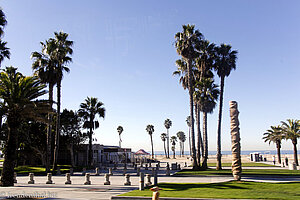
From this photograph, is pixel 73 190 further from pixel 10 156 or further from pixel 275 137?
pixel 275 137

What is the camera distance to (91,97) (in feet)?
157

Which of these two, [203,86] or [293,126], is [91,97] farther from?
[293,126]

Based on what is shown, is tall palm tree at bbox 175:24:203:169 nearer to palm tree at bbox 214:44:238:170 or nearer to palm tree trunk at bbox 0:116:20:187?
palm tree at bbox 214:44:238:170

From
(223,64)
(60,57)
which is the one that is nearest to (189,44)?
(223,64)

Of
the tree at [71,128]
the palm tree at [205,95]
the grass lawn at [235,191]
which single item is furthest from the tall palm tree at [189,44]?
the tree at [71,128]

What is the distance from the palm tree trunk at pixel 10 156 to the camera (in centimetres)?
1942

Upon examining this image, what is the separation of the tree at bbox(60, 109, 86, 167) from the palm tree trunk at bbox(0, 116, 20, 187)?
28.1 metres

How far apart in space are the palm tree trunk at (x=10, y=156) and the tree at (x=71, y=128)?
28094mm

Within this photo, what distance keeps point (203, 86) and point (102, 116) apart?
20734 mm

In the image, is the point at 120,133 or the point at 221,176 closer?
the point at 221,176

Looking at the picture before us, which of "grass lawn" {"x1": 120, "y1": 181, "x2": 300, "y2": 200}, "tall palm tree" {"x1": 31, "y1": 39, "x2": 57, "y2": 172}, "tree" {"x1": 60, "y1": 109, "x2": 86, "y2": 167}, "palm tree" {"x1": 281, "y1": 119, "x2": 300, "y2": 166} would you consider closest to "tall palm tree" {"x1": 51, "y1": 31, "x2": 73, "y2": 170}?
"tall palm tree" {"x1": 31, "y1": 39, "x2": 57, "y2": 172}

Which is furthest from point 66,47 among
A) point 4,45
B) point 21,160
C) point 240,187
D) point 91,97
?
point 240,187

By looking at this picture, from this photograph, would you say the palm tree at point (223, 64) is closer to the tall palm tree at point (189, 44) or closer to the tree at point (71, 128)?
the tall palm tree at point (189, 44)

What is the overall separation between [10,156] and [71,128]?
29799mm
